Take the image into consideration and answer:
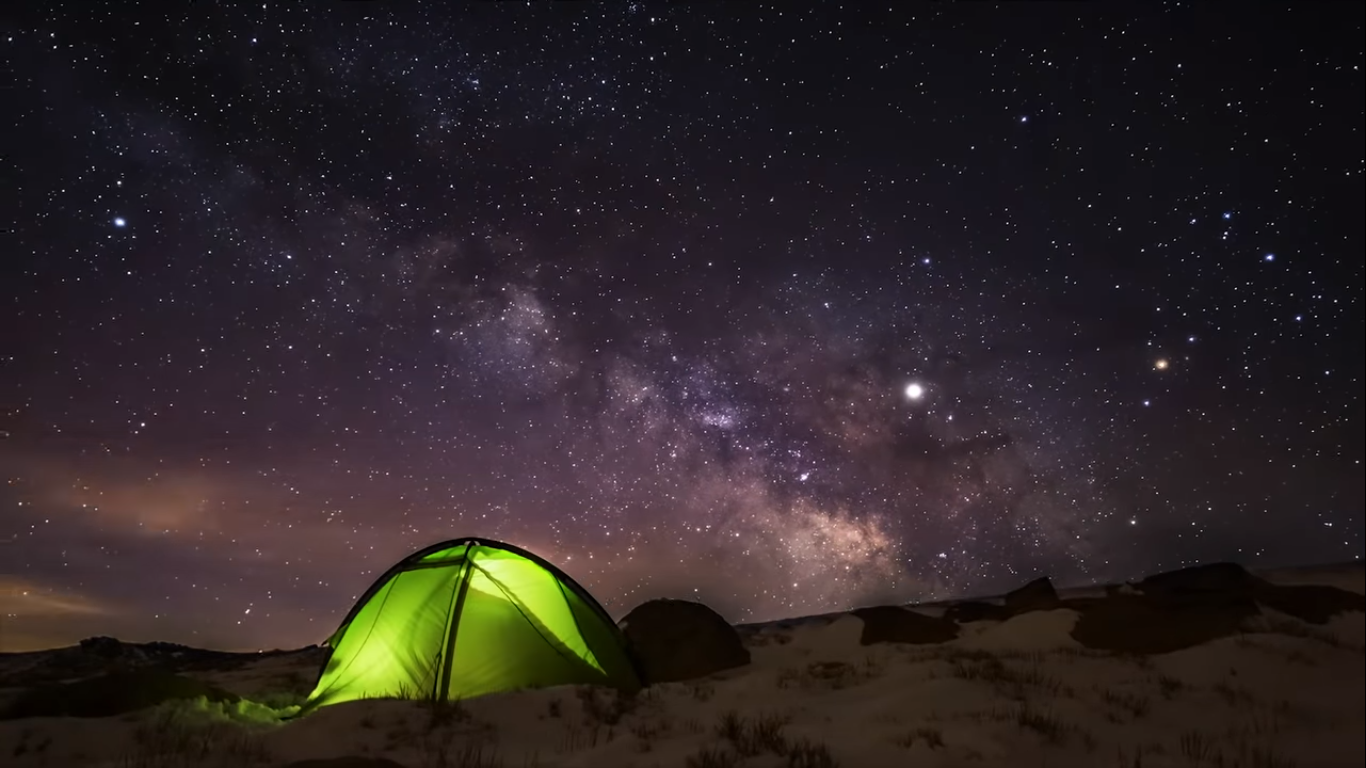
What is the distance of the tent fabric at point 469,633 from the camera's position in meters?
8.27

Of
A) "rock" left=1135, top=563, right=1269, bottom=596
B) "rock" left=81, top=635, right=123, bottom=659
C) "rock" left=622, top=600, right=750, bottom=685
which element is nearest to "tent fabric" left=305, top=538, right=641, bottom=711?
"rock" left=622, top=600, right=750, bottom=685

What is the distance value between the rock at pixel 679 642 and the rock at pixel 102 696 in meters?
5.68

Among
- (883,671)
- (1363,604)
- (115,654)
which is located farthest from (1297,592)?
(115,654)

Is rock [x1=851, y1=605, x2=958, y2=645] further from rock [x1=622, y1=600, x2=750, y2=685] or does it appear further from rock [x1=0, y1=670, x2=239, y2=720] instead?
rock [x1=0, y1=670, x2=239, y2=720]

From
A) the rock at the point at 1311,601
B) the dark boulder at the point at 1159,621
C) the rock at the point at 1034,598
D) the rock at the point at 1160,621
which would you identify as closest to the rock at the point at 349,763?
the rock at the point at 1160,621

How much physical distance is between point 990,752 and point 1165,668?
17.8 ft

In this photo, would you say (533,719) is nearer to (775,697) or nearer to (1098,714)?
(775,697)

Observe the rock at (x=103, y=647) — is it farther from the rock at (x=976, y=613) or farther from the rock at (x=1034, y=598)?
the rock at (x=1034, y=598)

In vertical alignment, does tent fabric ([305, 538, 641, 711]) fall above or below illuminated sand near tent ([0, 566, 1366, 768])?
above

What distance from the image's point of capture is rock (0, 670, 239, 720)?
6.45m

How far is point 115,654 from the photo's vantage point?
20969mm

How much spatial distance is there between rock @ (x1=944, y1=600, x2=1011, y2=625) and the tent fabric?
971 centimetres

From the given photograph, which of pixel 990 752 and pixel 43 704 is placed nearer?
pixel 990 752

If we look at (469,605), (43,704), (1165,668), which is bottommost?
(1165,668)
